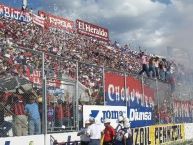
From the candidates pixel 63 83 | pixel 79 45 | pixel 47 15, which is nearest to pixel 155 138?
pixel 63 83

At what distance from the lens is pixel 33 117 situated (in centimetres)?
1460

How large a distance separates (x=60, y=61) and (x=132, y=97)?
245 inches

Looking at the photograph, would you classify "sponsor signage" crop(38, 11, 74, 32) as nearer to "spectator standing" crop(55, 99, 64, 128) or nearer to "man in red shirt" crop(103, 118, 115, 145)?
"man in red shirt" crop(103, 118, 115, 145)

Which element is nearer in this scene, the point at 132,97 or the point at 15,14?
the point at 132,97

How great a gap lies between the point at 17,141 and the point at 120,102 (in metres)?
7.17

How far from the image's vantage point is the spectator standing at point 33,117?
14391mm

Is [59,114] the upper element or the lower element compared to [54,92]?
lower

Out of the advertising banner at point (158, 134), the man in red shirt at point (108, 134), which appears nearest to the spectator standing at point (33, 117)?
the man in red shirt at point (108, 134)

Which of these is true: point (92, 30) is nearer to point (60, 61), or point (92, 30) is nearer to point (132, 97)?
point (132, 97)

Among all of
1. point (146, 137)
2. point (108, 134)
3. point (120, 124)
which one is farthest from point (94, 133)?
point (146, 137)

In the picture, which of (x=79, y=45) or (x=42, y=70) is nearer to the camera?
(x=42, y=70)

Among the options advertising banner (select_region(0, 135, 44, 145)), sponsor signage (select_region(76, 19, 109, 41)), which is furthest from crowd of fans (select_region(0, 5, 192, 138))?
sponsor signage (select_region(76, 19, 109, 41))

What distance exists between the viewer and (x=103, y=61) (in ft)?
139

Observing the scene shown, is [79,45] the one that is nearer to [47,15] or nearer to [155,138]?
[47,15]
